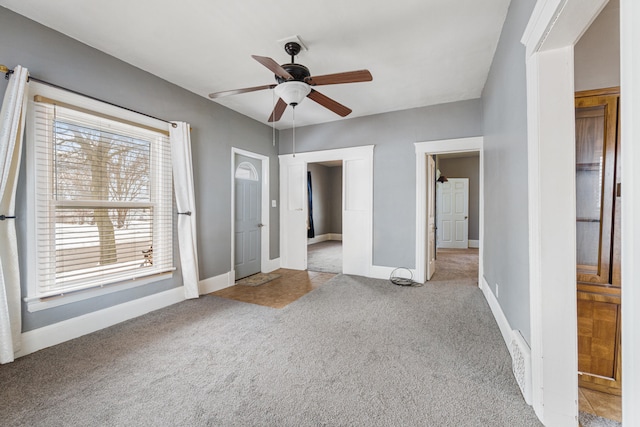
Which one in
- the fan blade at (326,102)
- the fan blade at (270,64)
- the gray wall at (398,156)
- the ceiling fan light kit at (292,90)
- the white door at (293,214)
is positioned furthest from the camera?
the white door at (293,214)

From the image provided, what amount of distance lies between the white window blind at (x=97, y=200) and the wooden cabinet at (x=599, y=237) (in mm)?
3728

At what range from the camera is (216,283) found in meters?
3.74

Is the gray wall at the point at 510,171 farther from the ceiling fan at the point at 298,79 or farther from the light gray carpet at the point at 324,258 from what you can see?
the light gray carpet at the point at 324,258

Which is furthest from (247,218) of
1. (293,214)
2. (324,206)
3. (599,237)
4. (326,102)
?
(324,206)

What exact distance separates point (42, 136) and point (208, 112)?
1.81m

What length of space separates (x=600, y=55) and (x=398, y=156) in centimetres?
245

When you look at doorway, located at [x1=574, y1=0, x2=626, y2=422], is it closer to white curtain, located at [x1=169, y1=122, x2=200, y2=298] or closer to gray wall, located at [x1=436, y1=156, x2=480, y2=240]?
white curtain, located at [x1=169, y1=122, x2=200, y2=298]

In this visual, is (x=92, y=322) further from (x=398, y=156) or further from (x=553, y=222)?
(x=398, y=156)

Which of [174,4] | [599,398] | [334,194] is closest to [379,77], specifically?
[174,4]

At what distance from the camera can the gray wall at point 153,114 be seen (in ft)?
6.95

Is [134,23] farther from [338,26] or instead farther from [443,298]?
[443,298]

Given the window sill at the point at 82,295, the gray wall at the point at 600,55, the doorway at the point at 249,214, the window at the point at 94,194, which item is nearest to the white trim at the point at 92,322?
the window sill at the point at 82,295

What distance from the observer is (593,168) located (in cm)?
164

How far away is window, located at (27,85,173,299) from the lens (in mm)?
2201
